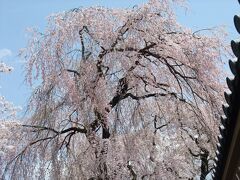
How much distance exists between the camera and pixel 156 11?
6535 mm

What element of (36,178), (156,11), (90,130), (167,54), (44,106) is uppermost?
(156,11)

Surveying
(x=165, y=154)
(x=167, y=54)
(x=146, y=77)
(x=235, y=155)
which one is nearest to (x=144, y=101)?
(x=146, y=77)

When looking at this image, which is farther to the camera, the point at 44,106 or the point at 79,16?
the point at 79,16

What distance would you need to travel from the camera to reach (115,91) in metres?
6.07

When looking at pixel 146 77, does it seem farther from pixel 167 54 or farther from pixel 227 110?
pixel 227 110

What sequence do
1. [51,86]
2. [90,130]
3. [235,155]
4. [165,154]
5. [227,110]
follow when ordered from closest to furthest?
[227,110] < [235,155] < [90,130] < [51,86] < [165,154]

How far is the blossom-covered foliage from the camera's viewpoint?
5.87 metres

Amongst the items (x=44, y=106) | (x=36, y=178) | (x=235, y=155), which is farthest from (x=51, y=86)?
(x=235, y=155)

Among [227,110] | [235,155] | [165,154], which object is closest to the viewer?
[227,110]

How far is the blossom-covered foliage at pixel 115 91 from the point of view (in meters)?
5.87

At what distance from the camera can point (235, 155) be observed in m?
2.97

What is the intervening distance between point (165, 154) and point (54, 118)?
286 cm

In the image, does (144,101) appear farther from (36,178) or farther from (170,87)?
(36,178)

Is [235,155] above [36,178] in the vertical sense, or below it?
below
